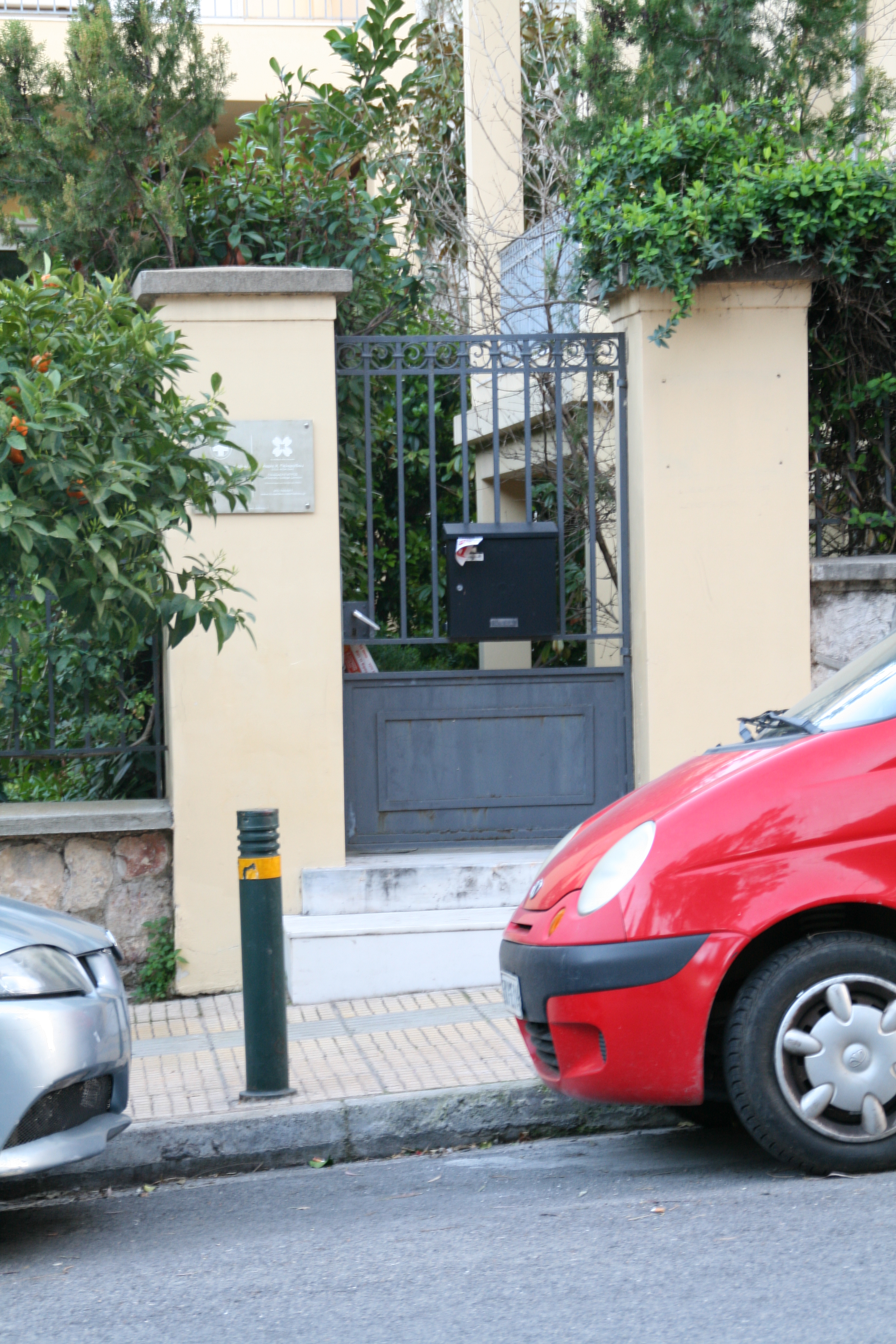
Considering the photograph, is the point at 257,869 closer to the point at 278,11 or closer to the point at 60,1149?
the point at 60,1149

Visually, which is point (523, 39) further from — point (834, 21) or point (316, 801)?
point (316, 801)

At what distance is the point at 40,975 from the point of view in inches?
154

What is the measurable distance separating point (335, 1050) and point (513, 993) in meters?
1.48

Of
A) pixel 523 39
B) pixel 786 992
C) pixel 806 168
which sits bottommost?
pixel 786 992

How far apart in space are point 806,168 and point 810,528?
6.21 ft

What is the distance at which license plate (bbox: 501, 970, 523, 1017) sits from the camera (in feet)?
14.2

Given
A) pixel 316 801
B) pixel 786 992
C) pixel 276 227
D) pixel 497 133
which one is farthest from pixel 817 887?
pixel 497 133

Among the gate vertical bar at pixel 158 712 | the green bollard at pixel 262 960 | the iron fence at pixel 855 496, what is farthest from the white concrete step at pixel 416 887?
the iron fence at pixel 855 496

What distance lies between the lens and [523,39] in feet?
45.5

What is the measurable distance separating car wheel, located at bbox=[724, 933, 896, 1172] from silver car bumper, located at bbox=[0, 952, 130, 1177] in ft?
5.74

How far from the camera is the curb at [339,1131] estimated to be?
469 centimetres

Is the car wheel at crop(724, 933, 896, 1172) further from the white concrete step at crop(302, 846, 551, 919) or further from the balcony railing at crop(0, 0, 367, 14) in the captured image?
the balcony railing at crop(0, 0, 367, 14)

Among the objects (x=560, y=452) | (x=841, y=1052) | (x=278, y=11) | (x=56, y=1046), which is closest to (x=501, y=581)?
(x=560, y=452)

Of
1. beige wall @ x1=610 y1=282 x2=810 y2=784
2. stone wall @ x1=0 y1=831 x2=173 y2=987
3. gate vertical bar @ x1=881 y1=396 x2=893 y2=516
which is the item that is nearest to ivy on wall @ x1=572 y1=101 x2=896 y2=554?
gate vertical bar @ x1=881 y1=396 x2=893 y2=516
